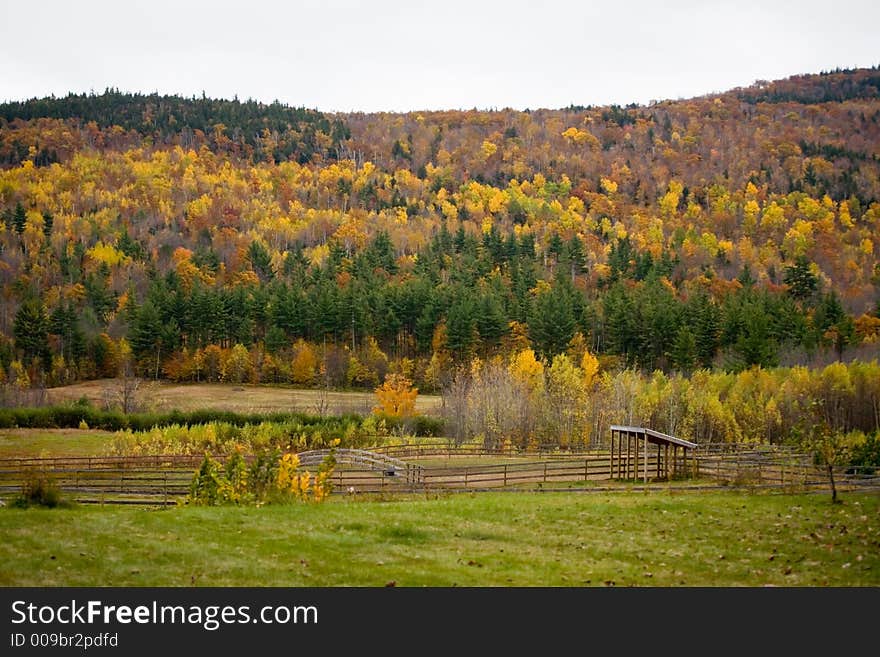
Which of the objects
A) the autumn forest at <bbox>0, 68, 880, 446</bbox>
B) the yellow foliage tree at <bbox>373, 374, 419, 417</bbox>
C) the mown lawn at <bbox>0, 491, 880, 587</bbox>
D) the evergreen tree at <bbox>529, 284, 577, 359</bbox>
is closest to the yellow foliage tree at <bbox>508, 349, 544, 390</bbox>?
the autumn forest at <bbox>0, 68, 880, 446</bbox>

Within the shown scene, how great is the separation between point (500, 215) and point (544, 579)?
176704mm

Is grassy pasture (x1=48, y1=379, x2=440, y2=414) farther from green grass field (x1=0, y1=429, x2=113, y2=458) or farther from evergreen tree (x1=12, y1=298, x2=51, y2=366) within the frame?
green grass field (x1=0, y1=429, x2=113, y2=458)

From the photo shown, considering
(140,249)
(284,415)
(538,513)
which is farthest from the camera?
(140,249)

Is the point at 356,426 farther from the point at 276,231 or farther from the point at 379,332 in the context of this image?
the point at 276,231

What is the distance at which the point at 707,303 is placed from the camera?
99.6m

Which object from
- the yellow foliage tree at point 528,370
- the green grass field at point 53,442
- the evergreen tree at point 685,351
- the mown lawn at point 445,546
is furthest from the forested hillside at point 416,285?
the mown lawn at point 445,546

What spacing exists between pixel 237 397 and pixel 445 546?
76.5 m

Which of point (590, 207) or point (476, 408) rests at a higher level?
point (590, 207)

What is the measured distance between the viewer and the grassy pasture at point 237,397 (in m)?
87.1

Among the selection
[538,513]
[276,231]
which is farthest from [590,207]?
[538,513]

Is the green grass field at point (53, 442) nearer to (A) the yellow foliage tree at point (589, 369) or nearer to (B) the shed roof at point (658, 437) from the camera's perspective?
(B) the shed roof at point (658, 437)

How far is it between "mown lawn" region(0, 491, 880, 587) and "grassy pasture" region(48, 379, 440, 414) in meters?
58.5

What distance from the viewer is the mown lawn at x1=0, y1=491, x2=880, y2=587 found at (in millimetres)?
16719

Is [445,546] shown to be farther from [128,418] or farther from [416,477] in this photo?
[128,418]
